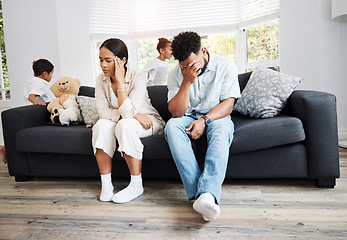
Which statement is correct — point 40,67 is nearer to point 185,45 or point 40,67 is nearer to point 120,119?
point 120,119

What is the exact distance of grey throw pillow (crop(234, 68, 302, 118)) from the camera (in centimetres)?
237

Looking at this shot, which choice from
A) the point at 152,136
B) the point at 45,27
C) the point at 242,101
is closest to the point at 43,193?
the point at 152,136

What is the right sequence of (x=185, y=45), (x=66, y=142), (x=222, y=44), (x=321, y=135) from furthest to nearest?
(x=222, y=44), (x=66, y=142), (x=321, y=135), (x=185, y=45)

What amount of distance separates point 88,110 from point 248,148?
1.39 meters

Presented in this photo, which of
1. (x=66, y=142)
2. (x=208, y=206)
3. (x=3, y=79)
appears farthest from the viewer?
(x=3, y=79)

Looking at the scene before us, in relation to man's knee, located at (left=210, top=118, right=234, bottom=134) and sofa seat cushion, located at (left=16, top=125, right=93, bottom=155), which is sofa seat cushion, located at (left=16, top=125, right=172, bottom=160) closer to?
sofa seat cushion, located at (left=16, top=125, right=93, bottom=155)

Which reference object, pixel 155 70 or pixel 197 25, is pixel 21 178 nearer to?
pixel 155 70

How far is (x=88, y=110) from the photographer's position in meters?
2.73

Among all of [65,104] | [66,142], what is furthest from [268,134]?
[65,104]

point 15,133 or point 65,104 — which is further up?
point 65,104

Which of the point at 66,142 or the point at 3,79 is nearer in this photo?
the point at 66,142

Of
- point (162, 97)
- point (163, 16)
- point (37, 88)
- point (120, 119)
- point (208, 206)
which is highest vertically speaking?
point (163, 16)

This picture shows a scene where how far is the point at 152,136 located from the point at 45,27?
2928 mm

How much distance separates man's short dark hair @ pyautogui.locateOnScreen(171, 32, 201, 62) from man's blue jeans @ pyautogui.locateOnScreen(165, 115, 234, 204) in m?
0.43
